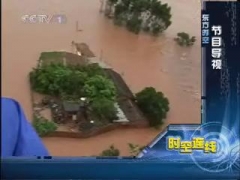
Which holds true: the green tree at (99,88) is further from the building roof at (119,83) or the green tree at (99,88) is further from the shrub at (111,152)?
the shrub at (111,152)

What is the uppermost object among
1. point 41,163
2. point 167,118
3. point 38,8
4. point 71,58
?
point 38,8

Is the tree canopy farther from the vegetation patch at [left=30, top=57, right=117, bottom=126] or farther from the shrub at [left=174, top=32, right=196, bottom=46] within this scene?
the shrub at [left=174, top=32, right=196, bottom=46]

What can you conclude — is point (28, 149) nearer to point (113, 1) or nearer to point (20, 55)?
point (20, 55)

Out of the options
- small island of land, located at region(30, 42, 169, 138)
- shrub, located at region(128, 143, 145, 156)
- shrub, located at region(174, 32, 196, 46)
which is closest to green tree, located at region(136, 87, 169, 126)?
small island of land, located at region(30, 42, 169, 138)

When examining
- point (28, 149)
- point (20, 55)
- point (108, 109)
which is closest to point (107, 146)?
point (108, 109)

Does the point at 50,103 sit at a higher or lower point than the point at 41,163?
higher

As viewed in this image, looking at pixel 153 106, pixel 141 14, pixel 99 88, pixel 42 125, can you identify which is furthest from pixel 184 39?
pixel 42 125

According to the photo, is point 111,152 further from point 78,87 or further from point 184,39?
point 184,39
